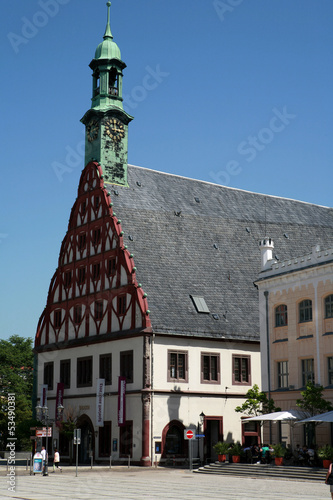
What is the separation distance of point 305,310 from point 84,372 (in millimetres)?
21722

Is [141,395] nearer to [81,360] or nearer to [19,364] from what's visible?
[81,360]

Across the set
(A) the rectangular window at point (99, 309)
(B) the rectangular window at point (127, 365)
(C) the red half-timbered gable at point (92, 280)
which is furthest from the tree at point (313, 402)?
(A) the rectangular window at point (99, 309)

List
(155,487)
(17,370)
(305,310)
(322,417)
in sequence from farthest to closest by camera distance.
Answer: (17,370)
(305,310)
(322,417)
(155,487)

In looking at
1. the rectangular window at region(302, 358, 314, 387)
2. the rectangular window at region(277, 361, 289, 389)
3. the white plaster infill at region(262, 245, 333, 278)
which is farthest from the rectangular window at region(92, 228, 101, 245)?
the rectangular window at region(302, 358, 314, 387)

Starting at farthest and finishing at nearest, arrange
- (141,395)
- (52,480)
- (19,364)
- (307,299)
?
1. (19,364)
2. (141,395)
3. (307,299)
4. (52,480)

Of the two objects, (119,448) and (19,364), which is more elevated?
(19,364)

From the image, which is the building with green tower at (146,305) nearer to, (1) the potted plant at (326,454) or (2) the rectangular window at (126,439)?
(2) the rectangular window at (126,439)

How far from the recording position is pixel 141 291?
181 feet

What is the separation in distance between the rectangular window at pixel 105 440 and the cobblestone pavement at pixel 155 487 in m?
8.38

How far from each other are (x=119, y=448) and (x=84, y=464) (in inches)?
184

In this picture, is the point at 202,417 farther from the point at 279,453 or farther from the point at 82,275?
the point at 82,275

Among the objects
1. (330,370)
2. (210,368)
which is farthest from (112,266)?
(330,370)

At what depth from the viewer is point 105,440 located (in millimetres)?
55625

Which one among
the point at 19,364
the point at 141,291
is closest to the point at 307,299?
the point at 141,291
